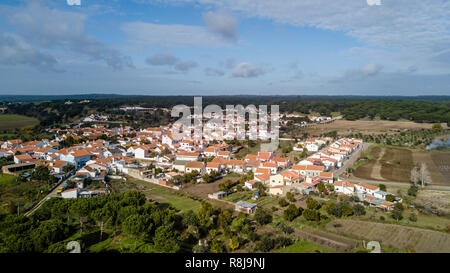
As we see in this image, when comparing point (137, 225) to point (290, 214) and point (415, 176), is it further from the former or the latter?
point (415, 176)

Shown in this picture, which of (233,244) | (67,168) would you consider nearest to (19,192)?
(67,168)

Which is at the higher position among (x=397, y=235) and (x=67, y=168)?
(x=67, y=168)

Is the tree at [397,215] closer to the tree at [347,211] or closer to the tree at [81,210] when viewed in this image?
the tree at [347,211]

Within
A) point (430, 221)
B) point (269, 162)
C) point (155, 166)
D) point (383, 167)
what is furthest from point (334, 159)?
point (155, 166)

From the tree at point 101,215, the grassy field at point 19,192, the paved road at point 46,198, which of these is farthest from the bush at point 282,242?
the grassy field at point 19,192

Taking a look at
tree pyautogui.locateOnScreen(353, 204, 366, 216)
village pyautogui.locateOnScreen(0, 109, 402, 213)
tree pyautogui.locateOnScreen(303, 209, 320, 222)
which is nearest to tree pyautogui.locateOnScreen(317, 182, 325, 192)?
village pyautogui.locateOnScreen(0, 109, 402, 213)
